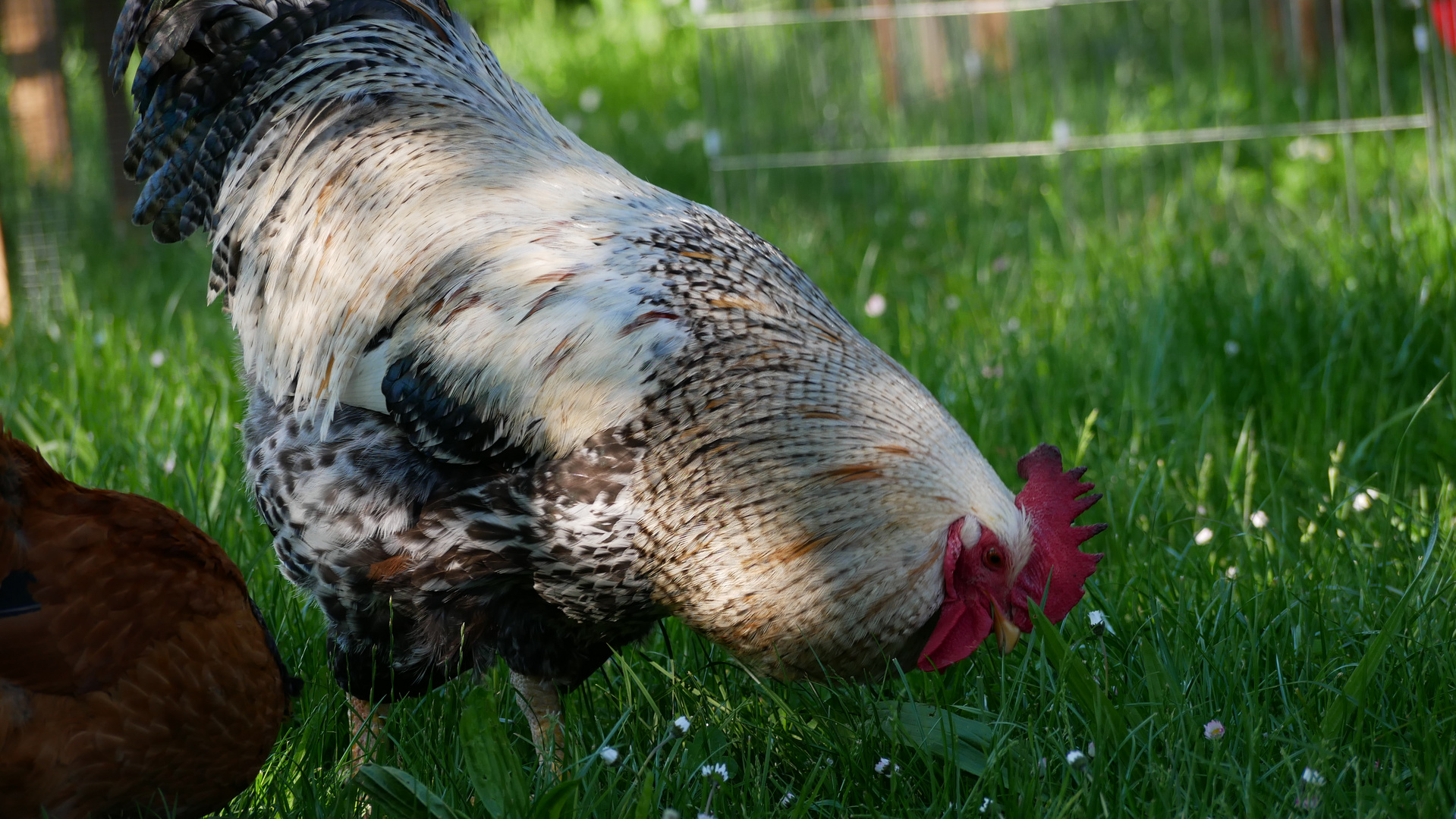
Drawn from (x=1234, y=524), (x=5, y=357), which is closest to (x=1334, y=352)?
(x=1234, y=524)

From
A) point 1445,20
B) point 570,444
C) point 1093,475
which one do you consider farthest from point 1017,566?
point 1445,20

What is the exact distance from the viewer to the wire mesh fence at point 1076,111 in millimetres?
5766

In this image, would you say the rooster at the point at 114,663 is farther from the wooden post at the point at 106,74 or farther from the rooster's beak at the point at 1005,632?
the wooden post at the point at 106,74

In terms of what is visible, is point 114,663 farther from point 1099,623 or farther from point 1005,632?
point 1099,623

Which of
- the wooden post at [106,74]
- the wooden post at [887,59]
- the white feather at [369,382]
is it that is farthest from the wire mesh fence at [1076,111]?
the white feather at [369,382]

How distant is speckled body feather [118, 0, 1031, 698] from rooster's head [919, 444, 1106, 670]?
0.04 metres

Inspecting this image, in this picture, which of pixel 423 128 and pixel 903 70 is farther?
pixel 903 70

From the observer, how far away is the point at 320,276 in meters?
2.80

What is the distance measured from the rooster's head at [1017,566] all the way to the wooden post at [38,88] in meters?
5.20

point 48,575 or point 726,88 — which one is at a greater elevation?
point 726,88

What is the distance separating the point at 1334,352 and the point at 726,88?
4.25m

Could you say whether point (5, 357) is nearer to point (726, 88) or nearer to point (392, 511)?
point (392, 511)

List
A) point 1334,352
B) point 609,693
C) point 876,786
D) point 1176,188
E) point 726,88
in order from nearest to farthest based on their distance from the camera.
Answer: point 876,786 < point 609,693 < point 1334,352 < point 1176,188 < point 726,88

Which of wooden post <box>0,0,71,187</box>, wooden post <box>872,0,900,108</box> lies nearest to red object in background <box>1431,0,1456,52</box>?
wooden post <box>872,0,900,108</box>
